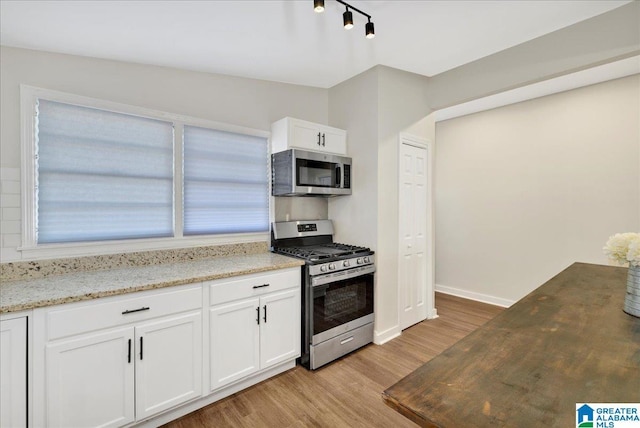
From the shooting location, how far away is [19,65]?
1.95 metres

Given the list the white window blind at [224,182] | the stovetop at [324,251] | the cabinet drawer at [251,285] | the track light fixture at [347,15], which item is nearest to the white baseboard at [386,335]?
the stovetop at [324,251]

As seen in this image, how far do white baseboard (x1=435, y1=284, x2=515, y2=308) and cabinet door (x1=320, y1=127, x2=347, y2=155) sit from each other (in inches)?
110

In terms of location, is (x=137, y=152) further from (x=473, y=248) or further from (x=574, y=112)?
(x=574, y=112)

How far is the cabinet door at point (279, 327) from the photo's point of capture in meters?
2.35

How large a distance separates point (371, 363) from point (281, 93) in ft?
9.19

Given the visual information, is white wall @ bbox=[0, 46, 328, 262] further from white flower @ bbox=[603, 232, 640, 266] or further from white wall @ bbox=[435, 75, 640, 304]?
white flower @ bbox=[603, 232, 640, 266]

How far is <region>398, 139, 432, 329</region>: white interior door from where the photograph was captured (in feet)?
10.8

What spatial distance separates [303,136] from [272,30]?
3.36 feet

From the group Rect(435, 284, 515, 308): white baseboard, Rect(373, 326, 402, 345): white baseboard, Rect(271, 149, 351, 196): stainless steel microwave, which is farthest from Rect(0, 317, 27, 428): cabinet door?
Rect(435, 284, 515, 308): white baseboard

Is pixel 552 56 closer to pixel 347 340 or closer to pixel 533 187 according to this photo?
pixel 533 187

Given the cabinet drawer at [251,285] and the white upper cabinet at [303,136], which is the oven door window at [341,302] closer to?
the cabinet drawer at [251,285]

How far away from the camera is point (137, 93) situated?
7.77 feet

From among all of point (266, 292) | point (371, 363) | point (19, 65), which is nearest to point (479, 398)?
point (266, 292)

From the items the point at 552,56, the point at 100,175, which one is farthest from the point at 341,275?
the point at 552,56
